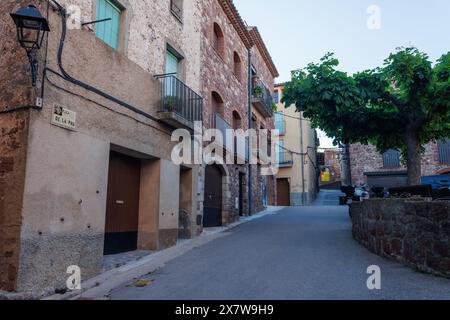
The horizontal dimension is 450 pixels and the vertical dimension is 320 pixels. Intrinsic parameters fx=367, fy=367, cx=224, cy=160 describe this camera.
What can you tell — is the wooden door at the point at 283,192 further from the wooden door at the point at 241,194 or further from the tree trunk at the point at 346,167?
the wooden door at the point at 241,194

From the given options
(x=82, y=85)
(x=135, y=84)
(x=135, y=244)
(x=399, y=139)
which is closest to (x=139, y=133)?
(x=135, y=84)

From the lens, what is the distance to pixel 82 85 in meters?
5.54

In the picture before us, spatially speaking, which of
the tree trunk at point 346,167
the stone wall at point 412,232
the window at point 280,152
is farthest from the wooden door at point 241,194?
the tree trunk at point 346,167

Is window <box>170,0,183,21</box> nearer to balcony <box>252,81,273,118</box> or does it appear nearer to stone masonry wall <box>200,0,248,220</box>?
stone masonry wall <box>200,0,248,220</box>

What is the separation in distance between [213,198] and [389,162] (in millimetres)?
16636

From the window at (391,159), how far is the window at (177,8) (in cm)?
1834

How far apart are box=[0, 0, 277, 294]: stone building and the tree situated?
2.92 metres

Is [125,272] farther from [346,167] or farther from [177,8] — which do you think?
[346,167]

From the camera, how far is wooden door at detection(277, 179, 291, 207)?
24359 mm

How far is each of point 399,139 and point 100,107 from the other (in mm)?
7966

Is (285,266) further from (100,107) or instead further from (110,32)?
(110,32)

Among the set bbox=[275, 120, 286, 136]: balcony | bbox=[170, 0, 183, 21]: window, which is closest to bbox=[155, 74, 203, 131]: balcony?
bbox=[170, 0, 183, 21]: window

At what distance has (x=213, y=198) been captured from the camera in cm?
1098
